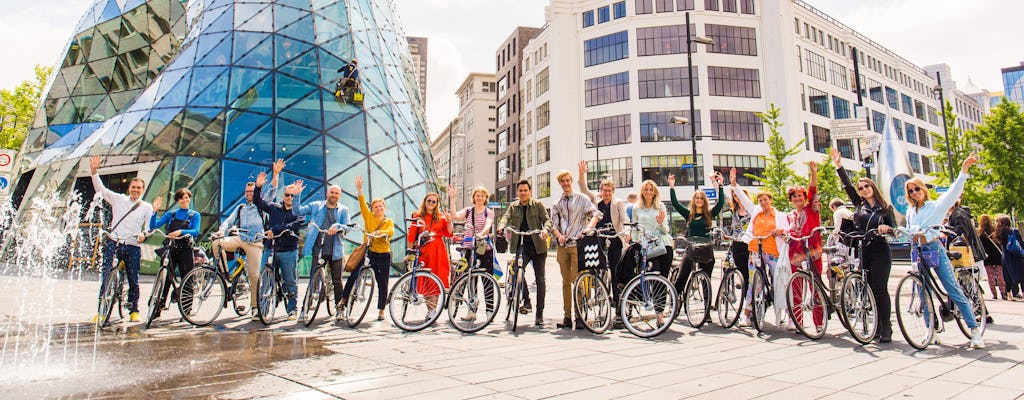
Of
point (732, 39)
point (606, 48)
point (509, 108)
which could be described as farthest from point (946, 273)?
point (509, 108)

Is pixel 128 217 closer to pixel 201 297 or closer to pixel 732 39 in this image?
pixel 201 297

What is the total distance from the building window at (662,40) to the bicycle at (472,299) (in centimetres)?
3765

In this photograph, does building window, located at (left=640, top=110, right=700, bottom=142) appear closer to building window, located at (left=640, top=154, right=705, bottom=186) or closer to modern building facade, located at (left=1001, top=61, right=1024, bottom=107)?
building window, located at (left=640, top=154, right=705, bottom=186)

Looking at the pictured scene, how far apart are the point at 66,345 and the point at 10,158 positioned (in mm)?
8541

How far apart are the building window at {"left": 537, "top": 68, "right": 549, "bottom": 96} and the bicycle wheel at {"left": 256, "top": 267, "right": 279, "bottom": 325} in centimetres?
4107

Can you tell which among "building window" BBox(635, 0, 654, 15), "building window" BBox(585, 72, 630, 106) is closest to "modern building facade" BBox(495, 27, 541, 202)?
"building window" BBox(585, 72, 630, 106)

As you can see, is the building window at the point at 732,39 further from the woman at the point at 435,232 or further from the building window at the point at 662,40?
the woman at the point at 435,232

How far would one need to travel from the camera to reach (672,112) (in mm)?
39281

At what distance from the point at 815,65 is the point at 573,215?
46.3 meters

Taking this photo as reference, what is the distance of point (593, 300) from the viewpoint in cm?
606

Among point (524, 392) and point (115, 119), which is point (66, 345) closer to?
point (524, 392)

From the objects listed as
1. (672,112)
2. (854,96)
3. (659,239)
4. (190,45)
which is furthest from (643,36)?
(659,239)

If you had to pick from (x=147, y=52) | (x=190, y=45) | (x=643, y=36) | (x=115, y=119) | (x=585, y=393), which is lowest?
(x=585, y=393)

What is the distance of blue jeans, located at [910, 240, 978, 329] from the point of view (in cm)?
505
